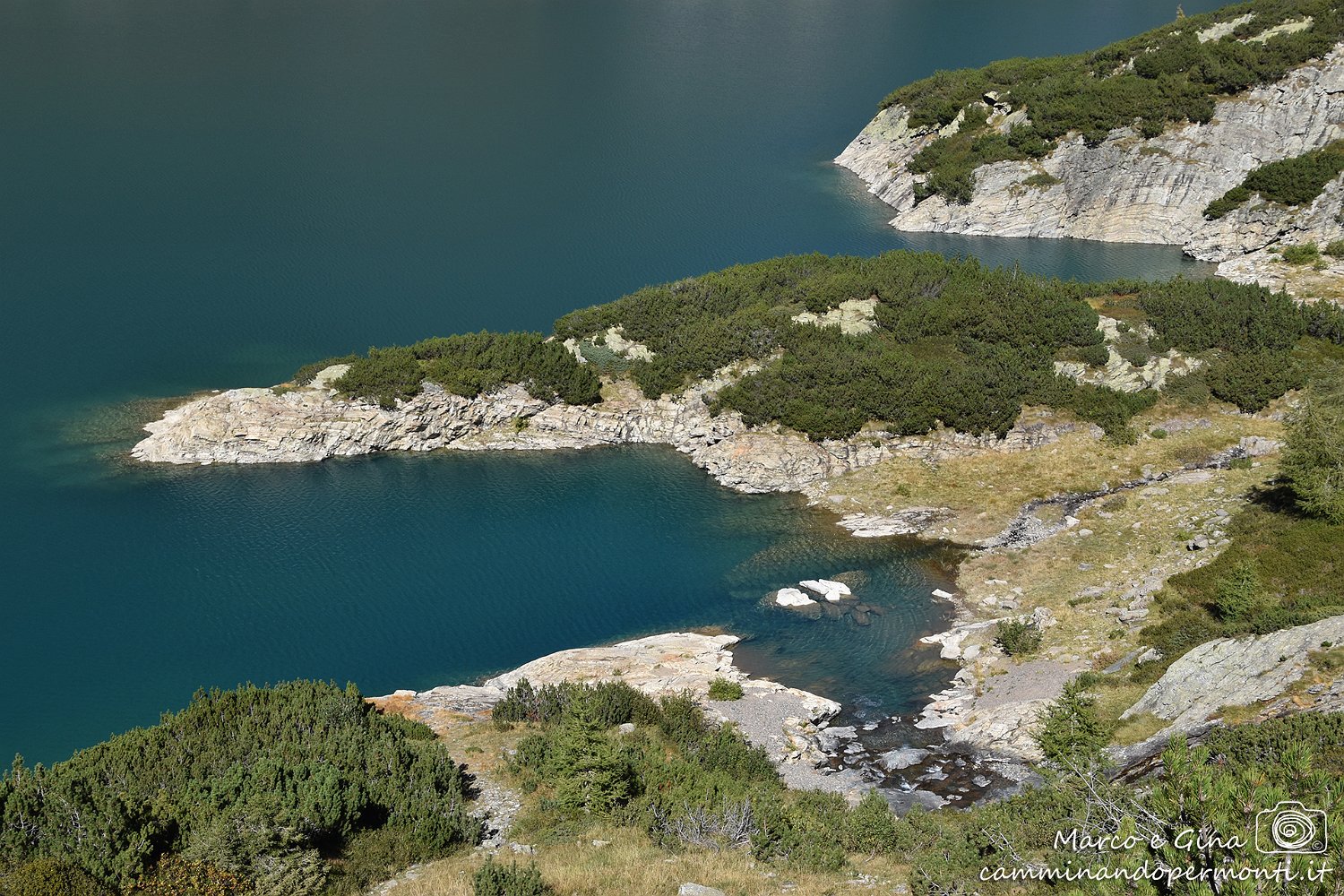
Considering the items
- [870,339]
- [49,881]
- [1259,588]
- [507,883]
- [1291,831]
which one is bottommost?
[1259,588]

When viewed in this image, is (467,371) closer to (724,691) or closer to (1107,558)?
(724,691)

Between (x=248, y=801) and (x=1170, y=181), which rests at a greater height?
(x=248, y=801)

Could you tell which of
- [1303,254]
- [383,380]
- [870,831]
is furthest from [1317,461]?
[383,380]

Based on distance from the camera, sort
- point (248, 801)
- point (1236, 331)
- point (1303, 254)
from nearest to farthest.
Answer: point (248, 801)
point (1236, 331)
point (1303, 254)

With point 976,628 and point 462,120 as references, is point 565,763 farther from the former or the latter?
point 462,120

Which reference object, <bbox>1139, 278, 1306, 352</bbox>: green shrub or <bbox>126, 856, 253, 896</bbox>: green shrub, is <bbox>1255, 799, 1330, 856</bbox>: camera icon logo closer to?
<bbox>126, 856, 253, 896</bbox>: green shrub

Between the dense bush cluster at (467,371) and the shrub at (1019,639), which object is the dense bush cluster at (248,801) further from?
the dense bush cluster at (467,371)

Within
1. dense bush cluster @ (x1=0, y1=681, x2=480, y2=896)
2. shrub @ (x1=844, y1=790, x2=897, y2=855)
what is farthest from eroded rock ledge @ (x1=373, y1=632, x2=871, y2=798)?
shrub @ (x1=844, y1=790, x2=897, y2=855)

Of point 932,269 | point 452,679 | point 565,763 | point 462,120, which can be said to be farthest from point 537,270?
point 565,763
